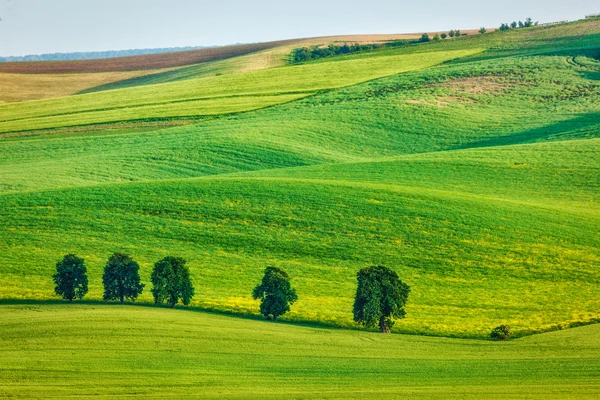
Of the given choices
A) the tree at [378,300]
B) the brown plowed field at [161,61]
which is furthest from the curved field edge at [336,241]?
the brown plowed field at [161,61]

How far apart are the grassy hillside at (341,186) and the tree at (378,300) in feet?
2.60

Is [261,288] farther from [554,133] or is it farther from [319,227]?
[554,133]

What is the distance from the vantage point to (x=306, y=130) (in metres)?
74.9

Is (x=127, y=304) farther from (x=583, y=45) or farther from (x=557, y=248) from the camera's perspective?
(x=583, y=45)

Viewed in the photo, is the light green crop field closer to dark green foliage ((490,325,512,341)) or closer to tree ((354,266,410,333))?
dark green foliage ((490,325,512,341))

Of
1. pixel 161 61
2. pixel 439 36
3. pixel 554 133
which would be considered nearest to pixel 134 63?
pixel 161 61

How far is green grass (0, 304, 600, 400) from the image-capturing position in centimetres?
2581

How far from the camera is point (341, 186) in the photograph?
5325 cm

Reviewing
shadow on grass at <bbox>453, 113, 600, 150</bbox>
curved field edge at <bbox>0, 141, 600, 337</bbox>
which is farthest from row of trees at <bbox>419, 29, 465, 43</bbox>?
curved field edge at <bbox>0, 141, 600, 337</bbox>

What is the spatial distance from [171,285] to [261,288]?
165 inches

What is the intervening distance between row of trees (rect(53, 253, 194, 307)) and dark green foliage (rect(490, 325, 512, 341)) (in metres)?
13.4

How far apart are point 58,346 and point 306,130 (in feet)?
157

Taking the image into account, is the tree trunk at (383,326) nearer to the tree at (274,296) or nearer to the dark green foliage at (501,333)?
the tree at (274,296)

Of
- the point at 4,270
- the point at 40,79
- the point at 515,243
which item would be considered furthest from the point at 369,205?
the point at 40,79
